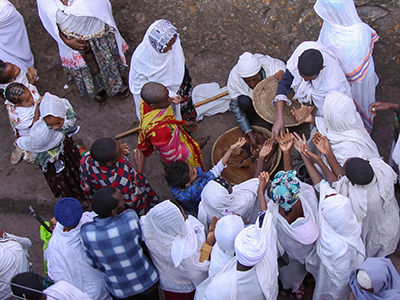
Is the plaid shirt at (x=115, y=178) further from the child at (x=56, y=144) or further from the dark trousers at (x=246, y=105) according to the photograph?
the dark trousers at (x=246, y=105)

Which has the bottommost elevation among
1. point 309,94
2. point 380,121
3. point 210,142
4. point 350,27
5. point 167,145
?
Answer: point 210,142

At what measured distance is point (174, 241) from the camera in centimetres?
350

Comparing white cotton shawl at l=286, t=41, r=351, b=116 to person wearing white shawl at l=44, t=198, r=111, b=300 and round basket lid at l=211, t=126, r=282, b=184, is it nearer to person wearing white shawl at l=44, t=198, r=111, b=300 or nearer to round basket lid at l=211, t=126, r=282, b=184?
round basket lid at l=211, t=126, r=282, b=184

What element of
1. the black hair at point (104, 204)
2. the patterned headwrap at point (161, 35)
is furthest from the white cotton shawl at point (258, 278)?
the patterned headwrap at point (161, 35)

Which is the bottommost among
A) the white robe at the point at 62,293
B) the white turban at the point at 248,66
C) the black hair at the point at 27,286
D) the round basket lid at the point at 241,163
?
the round basket lid at the point at 241,163

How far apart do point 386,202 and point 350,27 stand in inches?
71.2

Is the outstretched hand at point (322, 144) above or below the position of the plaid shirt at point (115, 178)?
above

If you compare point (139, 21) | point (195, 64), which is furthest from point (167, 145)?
point (139, 21)

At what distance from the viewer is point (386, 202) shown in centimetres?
358

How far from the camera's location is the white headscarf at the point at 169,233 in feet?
11.0

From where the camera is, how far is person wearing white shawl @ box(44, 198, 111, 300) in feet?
11.6

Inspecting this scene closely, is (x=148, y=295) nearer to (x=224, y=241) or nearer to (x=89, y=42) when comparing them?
(x=224, y=241)

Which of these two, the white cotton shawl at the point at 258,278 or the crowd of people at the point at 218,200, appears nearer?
the white cotton shawl at the point at 258,278

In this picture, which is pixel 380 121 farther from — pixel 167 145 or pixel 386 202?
pixel 167 145
